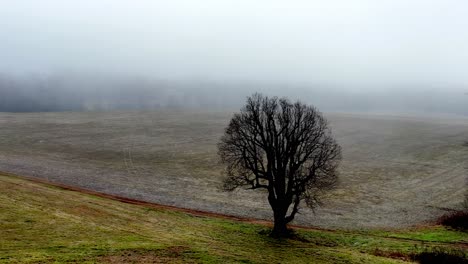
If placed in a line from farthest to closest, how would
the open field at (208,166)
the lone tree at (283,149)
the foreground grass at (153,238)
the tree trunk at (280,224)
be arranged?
the open field at (208,166) < the tree trunk at (280,224) < the lone tree at (283,149) < the foreground grass at (153,238)

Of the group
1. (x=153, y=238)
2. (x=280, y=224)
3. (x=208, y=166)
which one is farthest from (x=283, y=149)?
(x=208, y=166)

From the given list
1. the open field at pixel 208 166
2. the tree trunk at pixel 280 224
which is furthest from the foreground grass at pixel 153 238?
the open field at pixel 208 166

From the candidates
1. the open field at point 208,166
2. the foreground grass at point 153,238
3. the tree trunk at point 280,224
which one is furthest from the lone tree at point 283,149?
the open field at point 208,166

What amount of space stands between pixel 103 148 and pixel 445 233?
196 feet

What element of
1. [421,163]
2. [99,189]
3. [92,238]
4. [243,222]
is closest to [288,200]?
[243,222]

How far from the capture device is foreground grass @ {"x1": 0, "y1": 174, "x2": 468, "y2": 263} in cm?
2348

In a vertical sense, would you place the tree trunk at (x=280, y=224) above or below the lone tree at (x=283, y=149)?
below

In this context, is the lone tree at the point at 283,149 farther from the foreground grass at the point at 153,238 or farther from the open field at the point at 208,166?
the open field at the point at 208,166

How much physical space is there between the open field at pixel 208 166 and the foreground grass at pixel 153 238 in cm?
575

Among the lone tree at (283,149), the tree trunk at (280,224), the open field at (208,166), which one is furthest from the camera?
the open field at (208,166)

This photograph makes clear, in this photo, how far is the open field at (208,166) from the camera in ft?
152

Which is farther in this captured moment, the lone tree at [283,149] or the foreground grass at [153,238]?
the lone tree at [283,149]

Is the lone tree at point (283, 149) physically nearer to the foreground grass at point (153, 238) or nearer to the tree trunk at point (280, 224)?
the tree trunk at point (280, 224)

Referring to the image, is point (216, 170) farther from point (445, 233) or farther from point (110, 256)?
point (110, 256)
